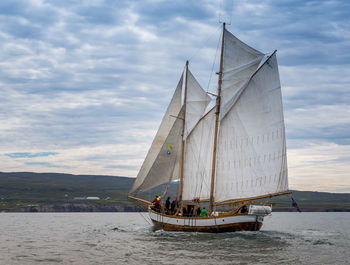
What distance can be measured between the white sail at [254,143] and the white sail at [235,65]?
58.1 inches

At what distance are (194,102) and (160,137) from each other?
22.5 ft

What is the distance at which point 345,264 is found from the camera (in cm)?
3122

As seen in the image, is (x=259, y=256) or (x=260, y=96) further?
(x=260, y=96)

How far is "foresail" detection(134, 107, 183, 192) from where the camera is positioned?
55000 mm

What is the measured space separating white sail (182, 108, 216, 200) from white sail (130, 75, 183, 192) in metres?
3.29

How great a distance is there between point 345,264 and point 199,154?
27.3 m

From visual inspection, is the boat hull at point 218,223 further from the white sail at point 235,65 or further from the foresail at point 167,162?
the white sail at point 235,65

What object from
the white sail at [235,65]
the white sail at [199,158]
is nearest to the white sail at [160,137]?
the white sail at [199,158]

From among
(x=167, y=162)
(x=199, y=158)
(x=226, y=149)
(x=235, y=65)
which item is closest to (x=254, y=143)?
(x=226, y=149)

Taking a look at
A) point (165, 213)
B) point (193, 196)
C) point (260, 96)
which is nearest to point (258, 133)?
point (260, 96)

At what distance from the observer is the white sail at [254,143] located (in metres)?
46.4

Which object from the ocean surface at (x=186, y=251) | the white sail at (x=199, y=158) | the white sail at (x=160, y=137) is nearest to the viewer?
the ocean surface at (x=186, y=251)

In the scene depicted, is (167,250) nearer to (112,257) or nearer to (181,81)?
(112,257)

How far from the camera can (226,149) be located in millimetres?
51062
